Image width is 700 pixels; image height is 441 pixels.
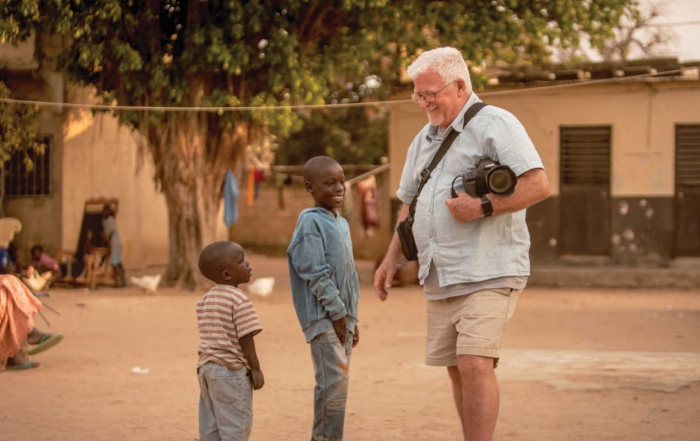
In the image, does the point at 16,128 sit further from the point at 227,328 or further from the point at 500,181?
the point at 500,181

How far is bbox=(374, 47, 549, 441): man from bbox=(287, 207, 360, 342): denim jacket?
1.93ft

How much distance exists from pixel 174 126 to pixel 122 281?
11.0 feet

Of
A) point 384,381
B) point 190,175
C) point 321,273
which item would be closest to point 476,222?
point 321,273

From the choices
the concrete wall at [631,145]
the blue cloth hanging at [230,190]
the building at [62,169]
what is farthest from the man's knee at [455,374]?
the building at [62,169]

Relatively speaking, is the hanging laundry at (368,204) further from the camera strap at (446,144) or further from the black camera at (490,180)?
the black camera at (490,180)

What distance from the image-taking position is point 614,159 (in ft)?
51.4

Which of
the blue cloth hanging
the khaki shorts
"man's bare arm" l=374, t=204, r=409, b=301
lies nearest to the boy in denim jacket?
"man's bare arm" l=374, t=204, r=409, b=301

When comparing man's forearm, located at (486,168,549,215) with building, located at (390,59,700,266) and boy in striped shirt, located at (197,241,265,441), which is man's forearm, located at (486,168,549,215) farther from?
building, located at (390,59,700,266)

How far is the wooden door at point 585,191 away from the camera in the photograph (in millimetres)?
15781

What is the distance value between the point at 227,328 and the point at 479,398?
1124 millimetres

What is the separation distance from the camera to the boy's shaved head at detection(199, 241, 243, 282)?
13.2 ft

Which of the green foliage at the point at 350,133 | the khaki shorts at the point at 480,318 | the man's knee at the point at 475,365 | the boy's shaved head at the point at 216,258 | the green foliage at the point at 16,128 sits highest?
the green foliage at the point at 350,133

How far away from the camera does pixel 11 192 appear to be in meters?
17.3

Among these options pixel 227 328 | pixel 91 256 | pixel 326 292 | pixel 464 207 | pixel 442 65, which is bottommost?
pixel 91 256
